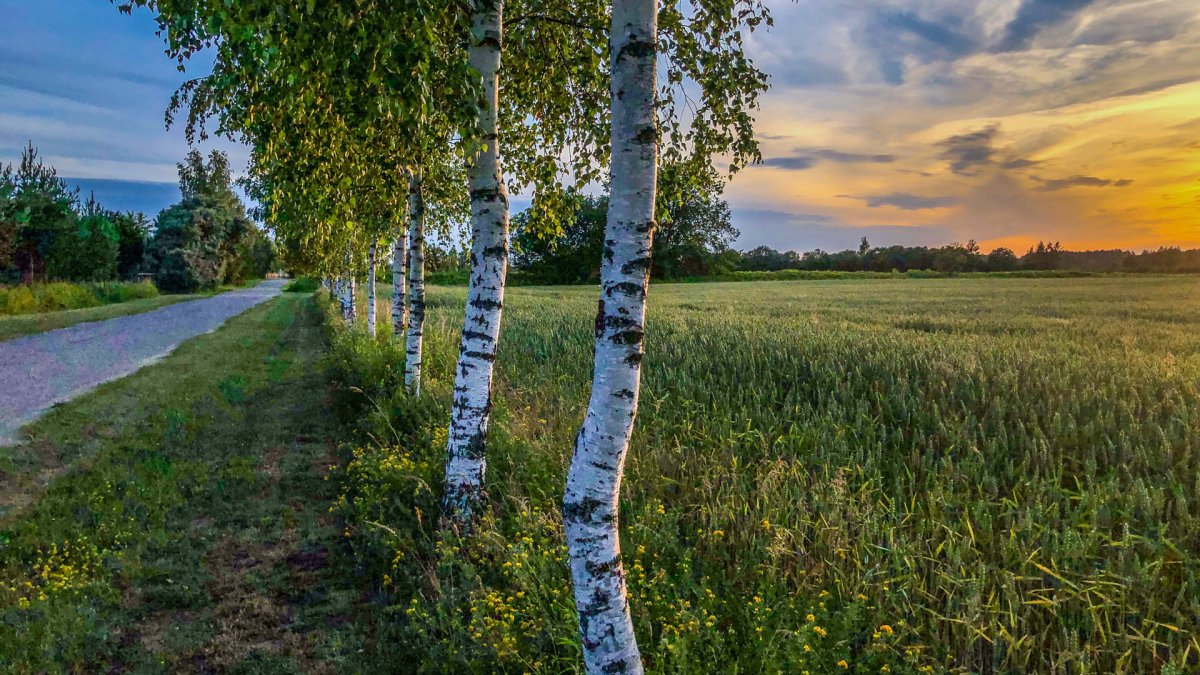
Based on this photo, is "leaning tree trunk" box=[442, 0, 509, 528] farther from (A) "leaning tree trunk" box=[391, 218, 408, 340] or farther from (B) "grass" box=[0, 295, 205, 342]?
(B) "grass" box=[0, 295, 205, 342]

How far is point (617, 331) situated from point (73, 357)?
1957 centimetres

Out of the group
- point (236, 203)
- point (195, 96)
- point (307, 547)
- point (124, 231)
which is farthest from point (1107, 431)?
point (124, 231)

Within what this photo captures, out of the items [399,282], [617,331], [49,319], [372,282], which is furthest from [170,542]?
[49,319]

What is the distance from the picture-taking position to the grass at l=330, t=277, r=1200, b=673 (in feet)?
11.2

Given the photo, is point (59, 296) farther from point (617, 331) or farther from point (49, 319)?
point (617, 331)

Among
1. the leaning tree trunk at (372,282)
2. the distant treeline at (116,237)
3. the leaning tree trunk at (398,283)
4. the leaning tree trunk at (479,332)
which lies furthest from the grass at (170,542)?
the distant treeline at (116,237)

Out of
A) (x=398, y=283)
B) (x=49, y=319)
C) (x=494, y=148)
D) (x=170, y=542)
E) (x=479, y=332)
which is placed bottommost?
(x=170, y=542)

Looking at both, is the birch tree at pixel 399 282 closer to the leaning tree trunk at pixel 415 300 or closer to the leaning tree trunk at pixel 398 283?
the leaning tree trunk at pixel 398 283

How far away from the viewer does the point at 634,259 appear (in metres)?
2.90

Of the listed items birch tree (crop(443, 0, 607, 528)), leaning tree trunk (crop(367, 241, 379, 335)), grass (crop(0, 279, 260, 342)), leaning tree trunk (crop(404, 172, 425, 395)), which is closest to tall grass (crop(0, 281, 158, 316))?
grass (crop(0, 279, 260, 342))

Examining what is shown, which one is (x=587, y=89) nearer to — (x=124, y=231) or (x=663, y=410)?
(x=663, y=410)

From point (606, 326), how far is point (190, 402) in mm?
11794

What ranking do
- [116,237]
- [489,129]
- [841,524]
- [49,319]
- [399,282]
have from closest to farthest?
[841,524], [489,129], [399,282], [49,319], [116,237]

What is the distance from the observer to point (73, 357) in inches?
651
